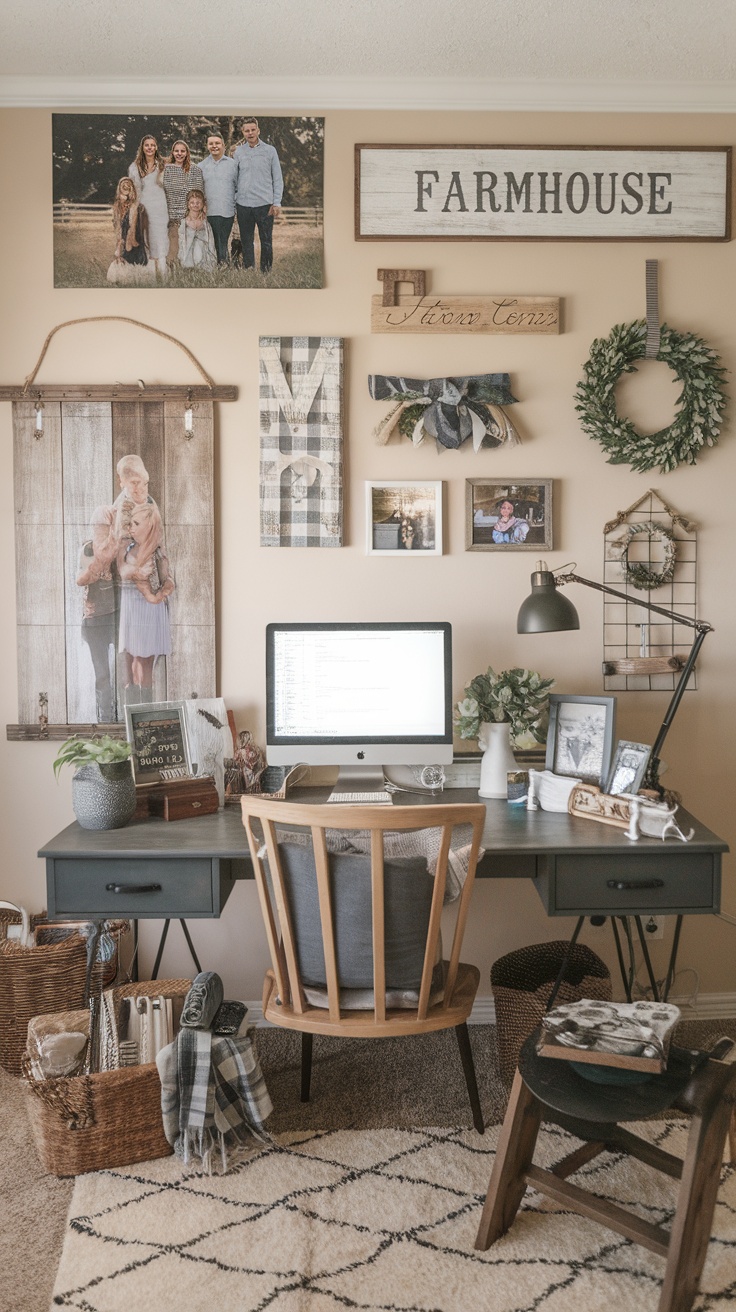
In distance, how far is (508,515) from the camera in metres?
2.68

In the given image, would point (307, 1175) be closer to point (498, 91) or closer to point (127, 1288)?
point (127, 1288)

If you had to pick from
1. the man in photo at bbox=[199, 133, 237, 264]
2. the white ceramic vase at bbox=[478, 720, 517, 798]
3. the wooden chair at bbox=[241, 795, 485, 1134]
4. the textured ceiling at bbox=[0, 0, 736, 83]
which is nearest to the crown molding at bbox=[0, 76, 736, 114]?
the textured ceiling at bbox=[0, 0, 736, 83]

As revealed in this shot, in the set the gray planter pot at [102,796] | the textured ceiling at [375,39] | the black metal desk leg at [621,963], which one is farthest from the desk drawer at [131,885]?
the textured ceiling at [375,39]

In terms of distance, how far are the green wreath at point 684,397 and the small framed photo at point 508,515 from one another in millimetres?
228

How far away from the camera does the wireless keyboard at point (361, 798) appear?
2336 mm

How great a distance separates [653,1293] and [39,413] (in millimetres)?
2568

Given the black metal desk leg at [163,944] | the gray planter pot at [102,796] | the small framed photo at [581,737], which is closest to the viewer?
the gray planter pot at [102,796]

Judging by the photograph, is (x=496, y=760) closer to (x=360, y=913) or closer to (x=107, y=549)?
(x=360, y=913)

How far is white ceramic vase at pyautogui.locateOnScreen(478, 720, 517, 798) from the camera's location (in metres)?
2.46

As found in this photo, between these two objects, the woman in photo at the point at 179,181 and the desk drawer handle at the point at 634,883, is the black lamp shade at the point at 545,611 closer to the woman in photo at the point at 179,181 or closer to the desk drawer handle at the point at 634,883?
the desk drawer handle at the point at 634,883

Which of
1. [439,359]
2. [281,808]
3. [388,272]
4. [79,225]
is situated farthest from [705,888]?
[79,225]

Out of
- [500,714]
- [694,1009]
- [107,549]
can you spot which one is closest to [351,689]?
[500,714]

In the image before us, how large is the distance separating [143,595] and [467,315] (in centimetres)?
125

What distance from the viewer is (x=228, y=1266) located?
173 centimetres
